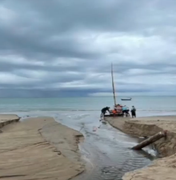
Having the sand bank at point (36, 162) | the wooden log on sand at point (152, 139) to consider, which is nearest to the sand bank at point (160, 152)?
the wooden log on sand at point (152, 139)

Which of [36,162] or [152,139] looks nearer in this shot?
[36,162]

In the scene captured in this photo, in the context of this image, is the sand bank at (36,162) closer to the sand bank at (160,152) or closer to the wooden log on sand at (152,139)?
the sand bank at (160,152)

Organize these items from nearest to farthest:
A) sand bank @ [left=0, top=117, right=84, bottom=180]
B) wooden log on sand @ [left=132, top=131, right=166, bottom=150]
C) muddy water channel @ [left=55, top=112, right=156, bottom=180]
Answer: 1. sand bank @ [left=0, top=117, right=84, bottom=180]
2. muddy water channel @ [left=55, top=112, right=156, bottom=180]
3. wooden log on sand @ [left=132, top=131, right=166, bottom=150]

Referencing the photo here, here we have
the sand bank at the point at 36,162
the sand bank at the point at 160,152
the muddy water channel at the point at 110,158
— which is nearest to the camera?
the sand bank at the point at 160,152

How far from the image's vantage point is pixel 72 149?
1658 centimetres

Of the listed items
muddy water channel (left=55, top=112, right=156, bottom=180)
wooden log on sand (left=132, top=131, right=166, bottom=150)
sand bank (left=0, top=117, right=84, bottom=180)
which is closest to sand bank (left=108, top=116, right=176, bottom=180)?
wooden log on sand (left=132, top=131, right=166, bottom=150)

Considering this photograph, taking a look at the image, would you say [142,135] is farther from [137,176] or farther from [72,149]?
[137,176]

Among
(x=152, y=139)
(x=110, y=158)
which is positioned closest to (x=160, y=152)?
(x=152, y=139)

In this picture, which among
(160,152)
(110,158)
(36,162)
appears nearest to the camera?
(36,162)

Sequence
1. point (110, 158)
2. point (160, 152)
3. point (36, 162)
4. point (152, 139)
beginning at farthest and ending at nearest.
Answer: point (152, 139), point (160, 152), point (110, 158), point (36, 162)

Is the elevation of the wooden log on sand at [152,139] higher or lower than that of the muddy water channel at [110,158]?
higher

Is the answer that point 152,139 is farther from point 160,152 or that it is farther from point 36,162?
point 36,162

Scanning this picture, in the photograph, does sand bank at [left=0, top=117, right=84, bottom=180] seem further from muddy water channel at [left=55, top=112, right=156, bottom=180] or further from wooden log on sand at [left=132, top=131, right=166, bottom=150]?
wooden log on sand at [left=132, top=131, right=166, bottom=150]

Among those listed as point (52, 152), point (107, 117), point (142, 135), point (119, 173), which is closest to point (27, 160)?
point (52, 152)
